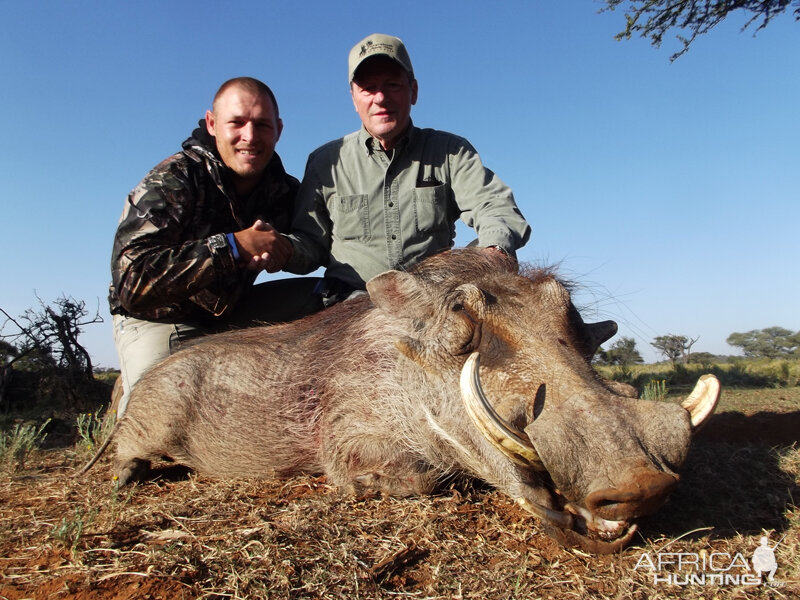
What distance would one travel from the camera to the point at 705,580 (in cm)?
187

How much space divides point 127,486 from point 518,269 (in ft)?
7.70

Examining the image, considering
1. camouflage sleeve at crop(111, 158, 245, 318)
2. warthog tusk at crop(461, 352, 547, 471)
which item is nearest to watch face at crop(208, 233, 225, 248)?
camouflage sleeve at crop(111, 158, 245, 318)

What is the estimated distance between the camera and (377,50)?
4234mm

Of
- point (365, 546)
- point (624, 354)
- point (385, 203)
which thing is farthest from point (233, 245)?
point (624, 354)

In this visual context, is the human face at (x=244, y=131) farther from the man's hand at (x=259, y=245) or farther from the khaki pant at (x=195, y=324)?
the khaki pant at (x=195, y=324)

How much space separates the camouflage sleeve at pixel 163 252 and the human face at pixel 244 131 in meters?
0.42

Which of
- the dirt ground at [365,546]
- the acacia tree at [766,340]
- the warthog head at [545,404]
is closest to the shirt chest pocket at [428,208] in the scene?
the warthog head at [545,404]

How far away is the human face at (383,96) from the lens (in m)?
4.38

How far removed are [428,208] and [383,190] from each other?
362 millimetres

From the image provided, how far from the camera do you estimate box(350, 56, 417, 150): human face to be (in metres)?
4.38

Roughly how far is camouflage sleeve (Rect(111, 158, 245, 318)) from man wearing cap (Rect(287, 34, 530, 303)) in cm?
65

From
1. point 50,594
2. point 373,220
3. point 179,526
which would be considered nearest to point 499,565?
point 179,526

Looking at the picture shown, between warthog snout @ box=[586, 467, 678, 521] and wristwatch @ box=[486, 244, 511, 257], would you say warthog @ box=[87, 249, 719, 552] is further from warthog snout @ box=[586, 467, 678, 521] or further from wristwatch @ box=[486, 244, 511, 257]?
wristwatch @ box=[486, 244, 511, 257]

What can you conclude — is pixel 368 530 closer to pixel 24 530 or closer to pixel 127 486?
pixel 24 530
